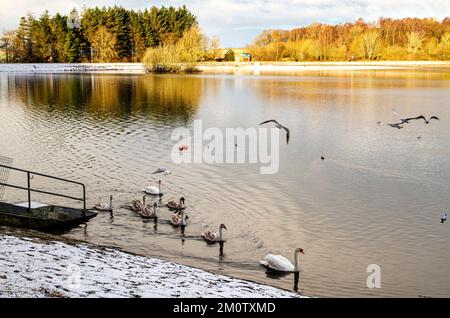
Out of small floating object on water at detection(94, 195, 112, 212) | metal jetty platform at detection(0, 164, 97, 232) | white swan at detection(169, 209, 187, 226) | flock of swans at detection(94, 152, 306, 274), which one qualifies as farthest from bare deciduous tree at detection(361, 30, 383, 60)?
metal jetty platform at detection(0, 164, 97, 232)

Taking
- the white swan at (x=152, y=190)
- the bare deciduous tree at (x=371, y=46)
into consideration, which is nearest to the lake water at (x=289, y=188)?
the white swan at (x=152, y=190)

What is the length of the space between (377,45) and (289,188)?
13606 cm

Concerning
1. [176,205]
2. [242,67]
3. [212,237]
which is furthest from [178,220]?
[242,67]

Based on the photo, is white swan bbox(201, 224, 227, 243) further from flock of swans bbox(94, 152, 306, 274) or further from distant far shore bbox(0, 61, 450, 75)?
distant far shore bbox(0, 61, 450, 75)

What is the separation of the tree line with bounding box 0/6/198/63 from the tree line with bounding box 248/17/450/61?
3474 cm

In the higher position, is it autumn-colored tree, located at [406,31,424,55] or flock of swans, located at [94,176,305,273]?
autumn-colored tree, located at [406,31,424,55]

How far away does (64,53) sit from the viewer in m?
134

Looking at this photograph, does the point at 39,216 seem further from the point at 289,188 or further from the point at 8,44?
the point at 8,44

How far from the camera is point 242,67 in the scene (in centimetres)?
14438

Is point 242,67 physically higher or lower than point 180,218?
higher

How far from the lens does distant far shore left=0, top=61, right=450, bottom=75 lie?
125 meters

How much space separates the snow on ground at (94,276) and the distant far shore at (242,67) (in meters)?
109

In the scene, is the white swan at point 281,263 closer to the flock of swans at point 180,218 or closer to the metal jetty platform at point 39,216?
the flock of swans at point 180,218
